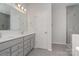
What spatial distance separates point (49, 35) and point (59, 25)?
1.09 m

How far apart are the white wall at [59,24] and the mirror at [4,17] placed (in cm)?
265

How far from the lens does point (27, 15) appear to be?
13.2 feet

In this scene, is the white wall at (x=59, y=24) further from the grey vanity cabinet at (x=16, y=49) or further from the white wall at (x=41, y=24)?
the grey vanity cabinet at (x=16, y=49)

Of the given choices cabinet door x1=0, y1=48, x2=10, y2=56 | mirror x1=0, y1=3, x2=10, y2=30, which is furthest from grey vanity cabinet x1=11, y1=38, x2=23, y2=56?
mirror x1=0, y1=3, x2=10, y2=30

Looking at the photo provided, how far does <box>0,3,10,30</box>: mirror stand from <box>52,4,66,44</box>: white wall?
2.65 meters

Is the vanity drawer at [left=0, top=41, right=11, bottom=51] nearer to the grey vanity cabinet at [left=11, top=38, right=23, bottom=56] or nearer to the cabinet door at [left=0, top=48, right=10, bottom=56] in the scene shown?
the cabinet door at [left=0, top=48, right=10, bottom=56]

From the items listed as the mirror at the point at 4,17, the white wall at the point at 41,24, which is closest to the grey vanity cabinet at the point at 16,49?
the mirror at the point at 4,17

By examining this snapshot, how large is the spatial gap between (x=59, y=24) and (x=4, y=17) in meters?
3.13

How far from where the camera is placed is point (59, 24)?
491cm

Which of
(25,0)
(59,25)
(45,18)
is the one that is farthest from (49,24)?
(25,0)

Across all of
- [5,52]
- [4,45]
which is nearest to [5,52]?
[5,52]

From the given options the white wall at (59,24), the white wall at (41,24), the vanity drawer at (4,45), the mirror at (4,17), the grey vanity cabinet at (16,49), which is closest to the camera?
the vanity drawer at (4,45)

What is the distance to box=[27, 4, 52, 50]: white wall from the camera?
13.4 feet

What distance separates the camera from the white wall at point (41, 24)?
4.07m
